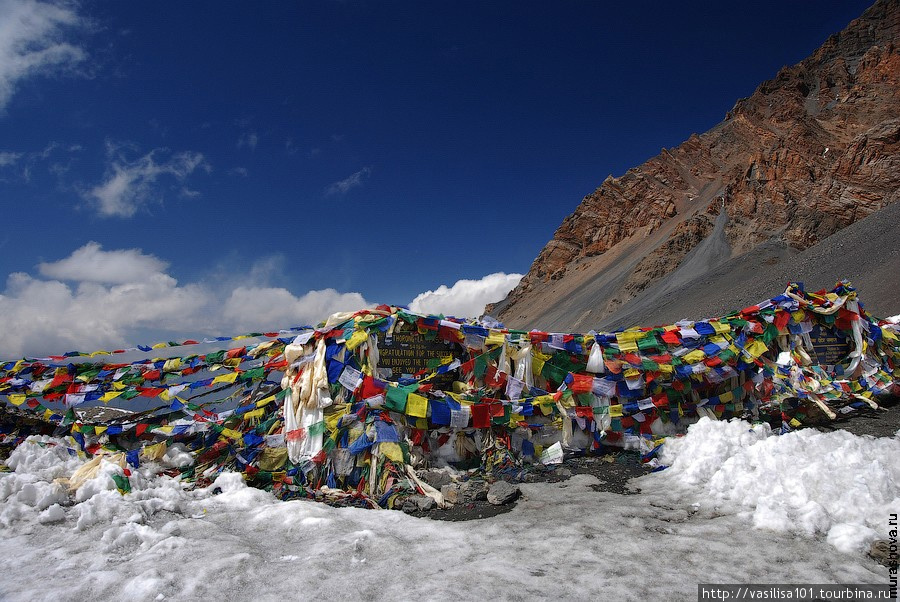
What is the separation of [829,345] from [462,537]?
Result: 10.8 metres

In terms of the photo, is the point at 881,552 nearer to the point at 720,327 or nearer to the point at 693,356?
the point at 693,356

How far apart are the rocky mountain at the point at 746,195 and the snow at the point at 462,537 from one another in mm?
26827

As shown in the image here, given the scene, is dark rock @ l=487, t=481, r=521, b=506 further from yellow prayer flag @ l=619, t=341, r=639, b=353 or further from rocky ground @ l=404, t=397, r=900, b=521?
yellow prayer flag @ l=619, t=341, r=639, b=353

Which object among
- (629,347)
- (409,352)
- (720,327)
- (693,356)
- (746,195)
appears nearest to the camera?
(409,352)

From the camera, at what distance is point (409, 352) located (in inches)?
320

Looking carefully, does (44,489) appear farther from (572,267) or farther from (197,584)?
(572,267)

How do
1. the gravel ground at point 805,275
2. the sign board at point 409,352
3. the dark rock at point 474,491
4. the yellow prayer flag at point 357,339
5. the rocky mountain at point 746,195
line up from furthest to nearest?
the rocky mountain at point 746,195
the gravel ground at point 805,275
the sign board at point 409,352
the yellow prayer flag at point 357,339
the dark rock at point 474,491

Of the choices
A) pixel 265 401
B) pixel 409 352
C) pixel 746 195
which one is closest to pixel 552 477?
pixel 409 352

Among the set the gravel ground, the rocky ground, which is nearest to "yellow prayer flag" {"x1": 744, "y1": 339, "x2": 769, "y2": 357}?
the rocky ground

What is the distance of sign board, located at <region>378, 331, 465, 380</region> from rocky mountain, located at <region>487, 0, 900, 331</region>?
27.3 meters

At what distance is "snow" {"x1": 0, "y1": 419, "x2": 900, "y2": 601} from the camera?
12.3 ft

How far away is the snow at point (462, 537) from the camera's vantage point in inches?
148

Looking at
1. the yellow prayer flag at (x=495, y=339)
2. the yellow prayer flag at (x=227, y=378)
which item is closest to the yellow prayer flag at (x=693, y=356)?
the yellow prayer flag at (x=495, y=339)

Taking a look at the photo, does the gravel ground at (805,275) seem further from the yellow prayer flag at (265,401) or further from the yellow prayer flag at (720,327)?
the yellow prayer flag at (265,401)
